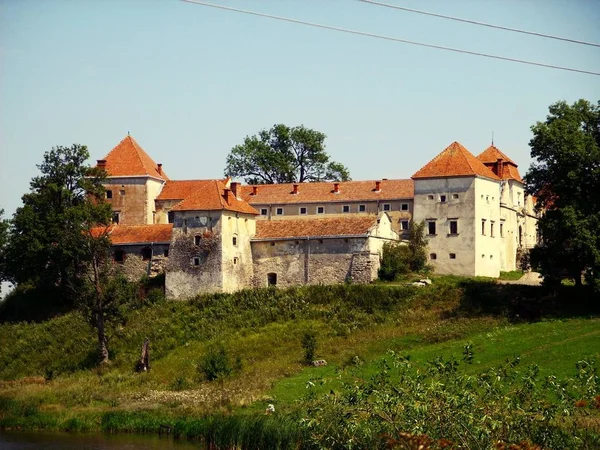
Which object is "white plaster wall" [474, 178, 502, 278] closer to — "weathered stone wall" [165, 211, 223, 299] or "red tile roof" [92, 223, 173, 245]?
"weathered stone wall" [165, 211, 223, 299]

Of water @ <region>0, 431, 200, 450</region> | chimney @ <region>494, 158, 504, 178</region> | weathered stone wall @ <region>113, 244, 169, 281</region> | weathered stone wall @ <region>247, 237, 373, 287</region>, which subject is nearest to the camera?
water @ <region>0, 431, 200, 450</region>

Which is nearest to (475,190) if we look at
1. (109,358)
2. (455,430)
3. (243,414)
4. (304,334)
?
(304,334)

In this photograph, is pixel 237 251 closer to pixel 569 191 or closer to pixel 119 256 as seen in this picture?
pixel 119 256

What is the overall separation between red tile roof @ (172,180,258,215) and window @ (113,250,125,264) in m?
5.17

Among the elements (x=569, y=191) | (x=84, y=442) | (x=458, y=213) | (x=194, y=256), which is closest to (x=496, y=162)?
(x=458, y=213)

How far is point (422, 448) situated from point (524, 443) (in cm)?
293

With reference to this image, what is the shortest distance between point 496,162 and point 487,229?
6911 millimetres

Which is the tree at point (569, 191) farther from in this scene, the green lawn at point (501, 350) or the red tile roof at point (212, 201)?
the red tile roof at point (212, 201)

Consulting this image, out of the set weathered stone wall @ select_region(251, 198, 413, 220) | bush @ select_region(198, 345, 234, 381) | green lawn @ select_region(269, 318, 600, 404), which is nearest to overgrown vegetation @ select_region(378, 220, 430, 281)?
weathered stone wall @ select_region(251, 198, 413, 220)

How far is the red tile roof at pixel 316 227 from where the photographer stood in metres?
62.4

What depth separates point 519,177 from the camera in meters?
73.3

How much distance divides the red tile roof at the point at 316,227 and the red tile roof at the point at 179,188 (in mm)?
7714

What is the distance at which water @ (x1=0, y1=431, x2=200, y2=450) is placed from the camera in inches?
1547

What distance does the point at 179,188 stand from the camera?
240 ft
